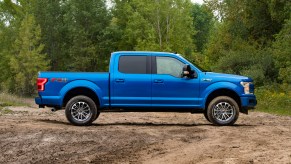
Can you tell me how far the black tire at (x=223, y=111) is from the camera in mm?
14164

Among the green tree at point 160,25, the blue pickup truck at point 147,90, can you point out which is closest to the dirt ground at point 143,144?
the blue pickup truck at point 147,90

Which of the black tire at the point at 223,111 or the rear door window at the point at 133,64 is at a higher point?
the rear door window at the point at 133,64

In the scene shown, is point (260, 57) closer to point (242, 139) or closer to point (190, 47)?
point (242, 139)

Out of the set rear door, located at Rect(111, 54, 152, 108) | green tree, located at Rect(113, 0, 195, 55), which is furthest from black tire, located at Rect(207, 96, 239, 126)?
green tree, located at Rect(113, 0, 195, 55)

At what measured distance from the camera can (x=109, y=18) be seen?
66.6 metres

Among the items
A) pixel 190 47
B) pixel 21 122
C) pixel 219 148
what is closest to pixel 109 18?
pixel 190 47

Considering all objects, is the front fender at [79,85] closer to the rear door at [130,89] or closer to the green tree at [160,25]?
the rear door at [130,89]

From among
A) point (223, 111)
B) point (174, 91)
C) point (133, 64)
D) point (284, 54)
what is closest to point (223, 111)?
point (223, 111)

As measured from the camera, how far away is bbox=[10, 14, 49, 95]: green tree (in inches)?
2446

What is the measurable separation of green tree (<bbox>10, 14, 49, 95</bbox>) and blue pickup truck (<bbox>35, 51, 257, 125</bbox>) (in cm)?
4889

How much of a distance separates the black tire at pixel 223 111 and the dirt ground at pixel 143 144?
48cm

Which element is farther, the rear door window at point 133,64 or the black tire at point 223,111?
the rear door window at point 133,64

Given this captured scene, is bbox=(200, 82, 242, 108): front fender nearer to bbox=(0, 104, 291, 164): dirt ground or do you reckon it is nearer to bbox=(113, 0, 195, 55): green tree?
bbox=(0, 104, 291, 164): dirt ground

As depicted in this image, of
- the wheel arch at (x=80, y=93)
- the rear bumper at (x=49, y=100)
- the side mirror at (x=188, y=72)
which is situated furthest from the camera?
the wheel arch at (x=80, y=93)
